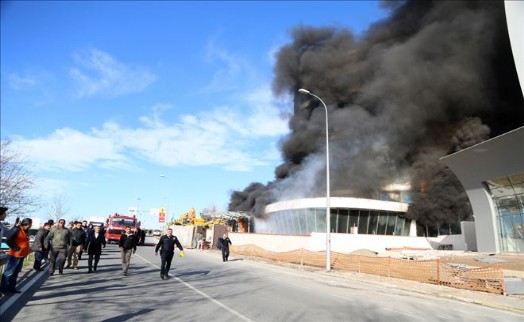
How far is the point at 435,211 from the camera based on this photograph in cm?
4081

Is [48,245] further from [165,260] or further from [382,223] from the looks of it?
[382,223]

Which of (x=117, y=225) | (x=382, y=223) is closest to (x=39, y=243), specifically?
(x=117, y=225)

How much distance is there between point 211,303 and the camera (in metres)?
7.72

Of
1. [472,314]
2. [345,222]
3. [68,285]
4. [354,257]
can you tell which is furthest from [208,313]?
[345,222]

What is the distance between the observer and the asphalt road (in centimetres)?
654

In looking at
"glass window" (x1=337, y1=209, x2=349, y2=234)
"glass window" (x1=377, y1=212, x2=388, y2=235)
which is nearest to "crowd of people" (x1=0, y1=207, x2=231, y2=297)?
"glass window" (x1=337, y1=209, x2=349, y2=234)

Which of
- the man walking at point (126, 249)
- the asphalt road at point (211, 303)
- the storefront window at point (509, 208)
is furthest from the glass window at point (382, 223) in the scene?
the man walking at point (126, 249)

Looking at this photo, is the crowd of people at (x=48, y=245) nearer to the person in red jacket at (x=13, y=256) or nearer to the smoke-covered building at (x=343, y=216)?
the person in red jacket at (x=13, y=256)

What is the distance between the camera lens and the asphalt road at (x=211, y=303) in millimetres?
6543

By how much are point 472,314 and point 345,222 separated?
32731 mm

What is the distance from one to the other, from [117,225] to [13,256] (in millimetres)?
25903

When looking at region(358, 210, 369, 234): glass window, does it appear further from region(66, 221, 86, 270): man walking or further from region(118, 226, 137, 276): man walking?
region(118, 226, 137, 276): man walking

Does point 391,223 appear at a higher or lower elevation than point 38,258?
higher

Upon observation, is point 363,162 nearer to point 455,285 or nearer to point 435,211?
point 435,211
